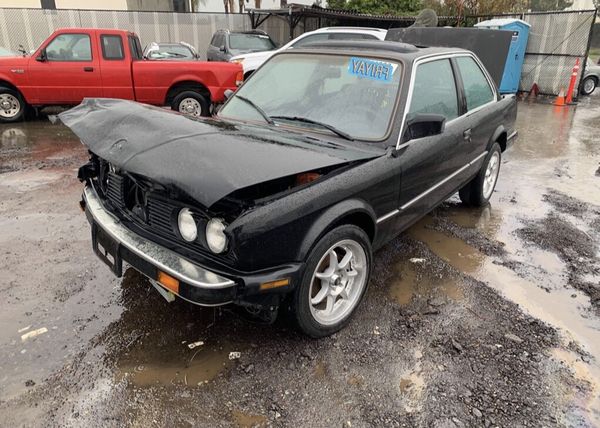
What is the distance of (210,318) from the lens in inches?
124

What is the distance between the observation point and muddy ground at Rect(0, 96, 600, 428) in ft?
7.98

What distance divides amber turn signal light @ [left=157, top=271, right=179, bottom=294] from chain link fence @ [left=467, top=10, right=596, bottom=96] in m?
14.5

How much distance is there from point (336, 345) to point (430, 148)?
1.69 metres

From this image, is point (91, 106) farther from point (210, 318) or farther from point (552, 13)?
point (552, 13)

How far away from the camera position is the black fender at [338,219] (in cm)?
254

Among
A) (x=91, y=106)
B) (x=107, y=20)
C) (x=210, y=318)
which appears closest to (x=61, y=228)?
(x=91, y=106)

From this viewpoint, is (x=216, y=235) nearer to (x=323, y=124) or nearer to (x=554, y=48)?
(x=323, y=124)

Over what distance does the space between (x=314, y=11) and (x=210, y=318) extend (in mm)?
16976

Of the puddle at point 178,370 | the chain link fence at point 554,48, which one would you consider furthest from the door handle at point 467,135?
the chain link fence at point 554,48

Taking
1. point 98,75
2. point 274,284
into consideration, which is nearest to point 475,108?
point 274,284

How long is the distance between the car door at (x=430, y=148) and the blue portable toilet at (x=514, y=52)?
11107 millimetres

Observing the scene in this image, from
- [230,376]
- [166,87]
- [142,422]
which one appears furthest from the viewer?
[166,87]

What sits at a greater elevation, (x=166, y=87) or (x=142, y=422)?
(x=166, y=87)

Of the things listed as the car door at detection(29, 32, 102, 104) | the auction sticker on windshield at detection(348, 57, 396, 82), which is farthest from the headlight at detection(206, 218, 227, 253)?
the car door at detection(29, 32, 102, 104)
